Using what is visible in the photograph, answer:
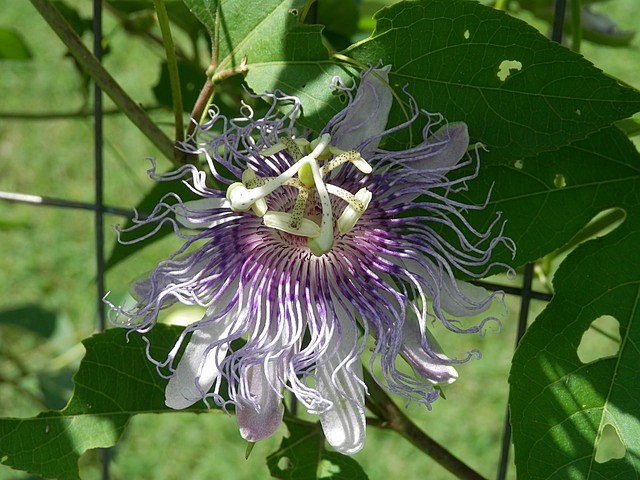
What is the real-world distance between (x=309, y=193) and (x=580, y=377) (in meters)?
0.30

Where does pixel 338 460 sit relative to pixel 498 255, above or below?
below

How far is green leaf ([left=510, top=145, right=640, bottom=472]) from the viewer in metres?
0.82

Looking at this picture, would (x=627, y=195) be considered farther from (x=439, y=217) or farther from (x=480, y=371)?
(x=480, y=371)

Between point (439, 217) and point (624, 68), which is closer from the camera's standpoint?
point (439, 217)

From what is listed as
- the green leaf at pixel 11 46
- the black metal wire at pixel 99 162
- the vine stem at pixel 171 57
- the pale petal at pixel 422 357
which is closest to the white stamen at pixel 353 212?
the pale petal at pixel 422 357

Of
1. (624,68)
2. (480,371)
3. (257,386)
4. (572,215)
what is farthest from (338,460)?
(624,68)

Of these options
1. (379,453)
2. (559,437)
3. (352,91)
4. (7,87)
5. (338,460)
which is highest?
(352,91)

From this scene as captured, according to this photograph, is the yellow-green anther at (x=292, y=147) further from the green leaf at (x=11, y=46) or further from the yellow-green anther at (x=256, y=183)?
the green leaf at (x=11, y=46)

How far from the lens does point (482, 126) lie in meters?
0.81

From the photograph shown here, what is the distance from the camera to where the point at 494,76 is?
2.60 ft

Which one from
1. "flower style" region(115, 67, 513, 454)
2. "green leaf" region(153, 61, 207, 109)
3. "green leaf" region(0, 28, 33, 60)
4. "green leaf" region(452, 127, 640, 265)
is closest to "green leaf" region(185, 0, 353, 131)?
"flower style" region(115, 67, 513, 454)

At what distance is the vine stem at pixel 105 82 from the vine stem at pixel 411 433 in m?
0.32

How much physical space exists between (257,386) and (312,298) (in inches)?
3.5

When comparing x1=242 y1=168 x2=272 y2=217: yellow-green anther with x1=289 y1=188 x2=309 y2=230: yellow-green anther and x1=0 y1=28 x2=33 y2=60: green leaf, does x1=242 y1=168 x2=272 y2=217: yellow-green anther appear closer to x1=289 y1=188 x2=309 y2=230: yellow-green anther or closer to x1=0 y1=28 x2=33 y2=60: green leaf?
x1=289 y1=188 x2=309 y2=230: yellow-green anther
